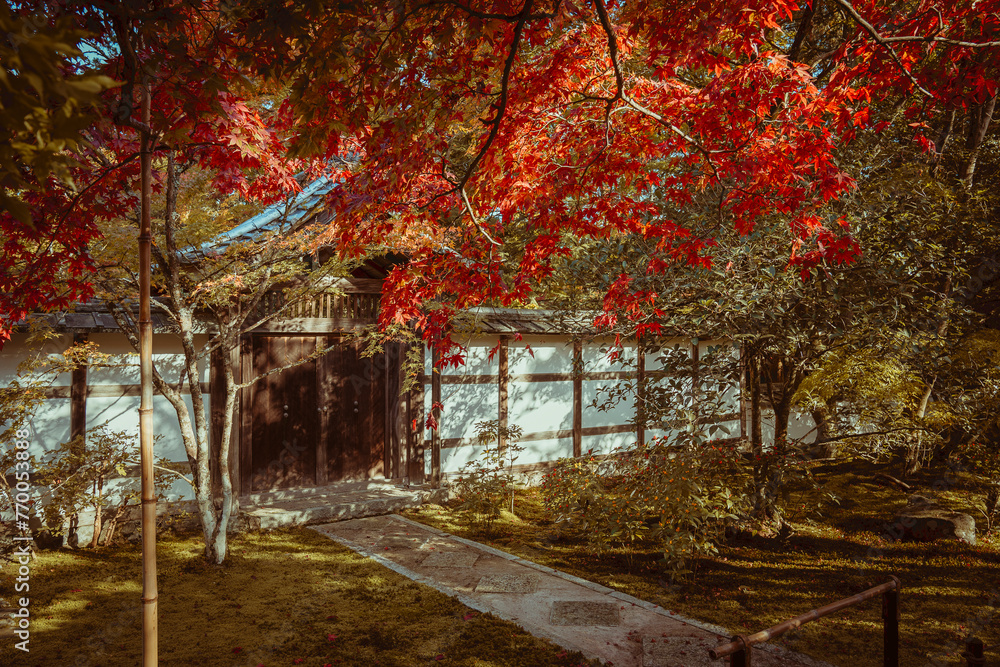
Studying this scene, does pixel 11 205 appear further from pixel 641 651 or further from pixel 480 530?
pixel 480 530

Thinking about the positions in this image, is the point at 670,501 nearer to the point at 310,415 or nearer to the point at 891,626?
the point at 891,626

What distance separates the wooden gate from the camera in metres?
7.91

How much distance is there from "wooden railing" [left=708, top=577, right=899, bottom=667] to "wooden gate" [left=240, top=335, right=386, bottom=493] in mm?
5988

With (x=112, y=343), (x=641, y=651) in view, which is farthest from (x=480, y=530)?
(x=112, y=343)

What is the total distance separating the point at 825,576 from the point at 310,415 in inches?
257

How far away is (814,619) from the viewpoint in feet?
10.5

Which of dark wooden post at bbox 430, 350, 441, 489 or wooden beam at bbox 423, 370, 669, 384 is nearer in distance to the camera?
dark wooden post at bbox 430, 350, 441, 489

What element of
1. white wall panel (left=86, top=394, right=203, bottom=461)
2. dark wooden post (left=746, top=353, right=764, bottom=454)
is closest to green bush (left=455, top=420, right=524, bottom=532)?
dark wooden post (left=746, top=353, right=764, bottom=454)

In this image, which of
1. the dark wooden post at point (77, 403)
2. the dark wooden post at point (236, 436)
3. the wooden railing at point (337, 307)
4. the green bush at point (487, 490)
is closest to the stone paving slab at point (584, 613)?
the green bush at point (487, 490)

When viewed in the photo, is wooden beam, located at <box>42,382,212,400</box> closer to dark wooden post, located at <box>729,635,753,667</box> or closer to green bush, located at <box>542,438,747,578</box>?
green bush, located at <box>542,438,747,578</box>

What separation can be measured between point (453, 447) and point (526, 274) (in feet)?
14.1

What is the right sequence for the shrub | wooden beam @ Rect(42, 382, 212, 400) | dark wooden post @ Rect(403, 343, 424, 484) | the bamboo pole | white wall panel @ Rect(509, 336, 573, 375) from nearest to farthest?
the bamboo pole < the shrub < wooden beam @ Rect(42, 382, 212, 400) < dark wooden post @ Rect(403, 343, 424, 484) < white wall panel @ Rect(509, 336, 573, 375)

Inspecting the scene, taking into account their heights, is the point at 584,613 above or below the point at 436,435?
below

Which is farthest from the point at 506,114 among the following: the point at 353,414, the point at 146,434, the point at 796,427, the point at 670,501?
the point at 796,427
